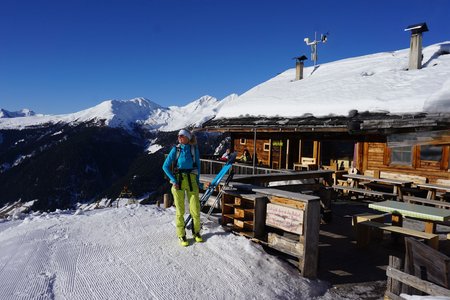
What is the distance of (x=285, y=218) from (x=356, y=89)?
11.4 m

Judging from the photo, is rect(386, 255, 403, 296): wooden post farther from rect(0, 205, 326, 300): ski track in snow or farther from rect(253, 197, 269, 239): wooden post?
rect(253, 197, 269, 239): wooden post

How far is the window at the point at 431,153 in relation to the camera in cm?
1112

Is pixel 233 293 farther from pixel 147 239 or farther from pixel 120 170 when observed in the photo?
pixel 120 170

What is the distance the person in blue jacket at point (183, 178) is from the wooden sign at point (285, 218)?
3.69 ft

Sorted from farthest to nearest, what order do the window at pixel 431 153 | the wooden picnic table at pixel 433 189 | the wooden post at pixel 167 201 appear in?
the window at pixel 431 153, the wooden picnic table at pixel 433 189, the wooden post at pixel 167 201

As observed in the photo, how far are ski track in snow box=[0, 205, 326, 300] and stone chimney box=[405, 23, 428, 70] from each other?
41.4ft

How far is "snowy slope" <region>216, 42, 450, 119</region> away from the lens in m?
12.2

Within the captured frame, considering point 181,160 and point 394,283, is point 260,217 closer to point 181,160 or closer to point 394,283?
point 181,160

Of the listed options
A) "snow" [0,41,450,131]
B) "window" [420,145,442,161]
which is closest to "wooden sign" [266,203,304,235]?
"snow" [0,41,450,131]

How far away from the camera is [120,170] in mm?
158250

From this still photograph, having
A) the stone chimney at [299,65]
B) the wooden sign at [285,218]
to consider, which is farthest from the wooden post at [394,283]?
the stone chimney at [299,65]

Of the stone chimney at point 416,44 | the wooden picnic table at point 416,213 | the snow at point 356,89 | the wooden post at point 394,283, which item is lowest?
the wooden post at point 394,283

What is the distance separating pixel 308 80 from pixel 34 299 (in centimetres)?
1827

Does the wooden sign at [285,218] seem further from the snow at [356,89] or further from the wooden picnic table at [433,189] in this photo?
the snow at [356,89]
